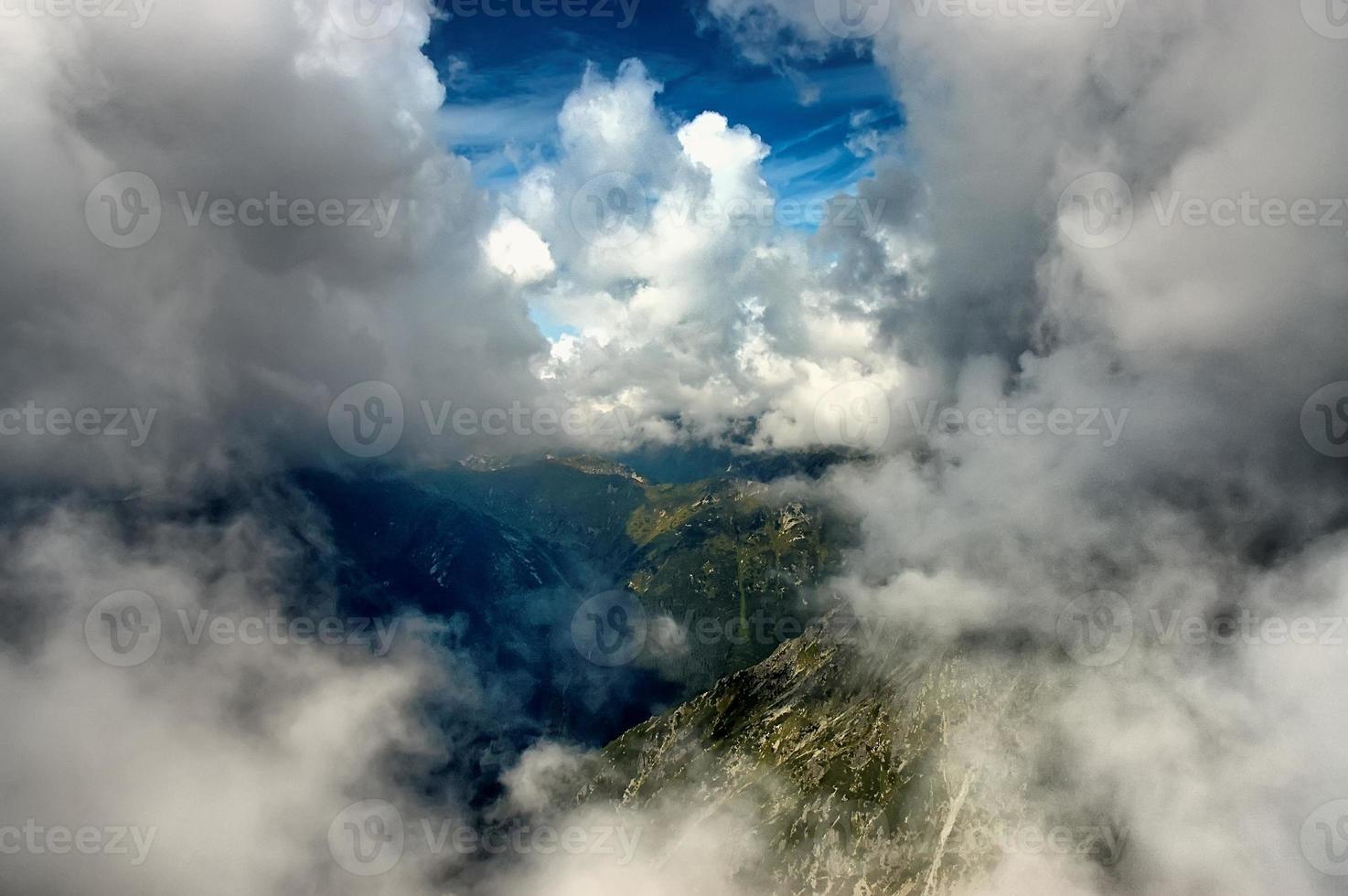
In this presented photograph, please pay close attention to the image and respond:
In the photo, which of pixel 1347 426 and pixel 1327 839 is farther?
pixel 1327 839

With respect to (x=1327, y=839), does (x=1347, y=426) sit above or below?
above
